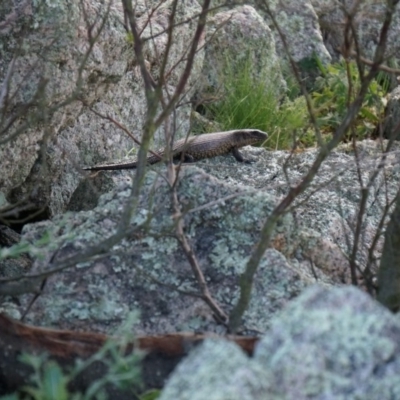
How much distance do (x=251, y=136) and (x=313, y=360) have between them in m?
4.91

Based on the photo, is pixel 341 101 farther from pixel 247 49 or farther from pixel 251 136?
pixel 251 136

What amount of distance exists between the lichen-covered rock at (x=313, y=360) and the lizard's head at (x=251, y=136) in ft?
14.5

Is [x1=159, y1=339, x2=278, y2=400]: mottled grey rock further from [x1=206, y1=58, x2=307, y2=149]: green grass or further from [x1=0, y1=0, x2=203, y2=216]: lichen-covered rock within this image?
[x1=206, y1=58, x2=307, y2=149]: green grass

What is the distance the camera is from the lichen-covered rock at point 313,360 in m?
1.61

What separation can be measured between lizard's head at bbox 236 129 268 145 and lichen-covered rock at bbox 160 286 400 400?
4.43 metres

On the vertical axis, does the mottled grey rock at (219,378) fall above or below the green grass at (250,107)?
above

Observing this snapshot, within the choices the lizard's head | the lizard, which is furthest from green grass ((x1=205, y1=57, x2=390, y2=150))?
the lizard

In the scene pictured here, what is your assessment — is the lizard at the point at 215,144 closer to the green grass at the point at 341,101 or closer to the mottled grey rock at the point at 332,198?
the mottled grey rock at the point at 332,198

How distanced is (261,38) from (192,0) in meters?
2.00

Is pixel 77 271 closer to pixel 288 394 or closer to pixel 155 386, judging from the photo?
pixel 155 386

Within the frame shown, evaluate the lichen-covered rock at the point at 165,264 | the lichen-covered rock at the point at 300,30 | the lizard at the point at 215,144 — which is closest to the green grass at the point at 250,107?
the lizard at the point at 215,144

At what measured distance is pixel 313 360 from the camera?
164 centimetres

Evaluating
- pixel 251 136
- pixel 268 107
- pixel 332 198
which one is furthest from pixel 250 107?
pixel 332 198

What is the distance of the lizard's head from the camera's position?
6.29m
